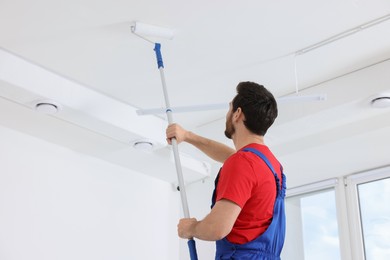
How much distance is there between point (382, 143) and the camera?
389 centimetres

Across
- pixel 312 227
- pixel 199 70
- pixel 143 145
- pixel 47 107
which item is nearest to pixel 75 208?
pixel 143 145

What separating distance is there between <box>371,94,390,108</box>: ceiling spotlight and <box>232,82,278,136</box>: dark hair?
1400 millimetres

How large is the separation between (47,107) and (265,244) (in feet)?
6.18

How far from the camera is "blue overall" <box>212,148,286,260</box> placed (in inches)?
82.4

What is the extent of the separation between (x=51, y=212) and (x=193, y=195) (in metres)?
1.35

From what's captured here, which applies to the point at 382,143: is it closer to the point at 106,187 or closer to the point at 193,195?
the point at 193,195

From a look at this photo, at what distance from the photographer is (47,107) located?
3480 millimetres

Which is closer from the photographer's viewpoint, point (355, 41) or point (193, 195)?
point (355, 41)

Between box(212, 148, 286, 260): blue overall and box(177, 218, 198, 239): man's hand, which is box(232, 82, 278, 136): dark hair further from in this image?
box(177, 218, 198, 239): man's hand

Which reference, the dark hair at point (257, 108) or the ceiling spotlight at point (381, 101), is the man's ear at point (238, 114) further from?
the ceiling spotlight at point (381, 101)

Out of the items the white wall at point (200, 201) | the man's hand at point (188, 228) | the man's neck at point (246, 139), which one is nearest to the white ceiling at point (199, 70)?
the white wall at point (200, 201)

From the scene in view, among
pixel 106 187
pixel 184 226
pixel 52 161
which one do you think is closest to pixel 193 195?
pixel 106 187

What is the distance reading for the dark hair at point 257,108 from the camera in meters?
2.28

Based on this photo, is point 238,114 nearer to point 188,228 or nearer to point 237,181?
point 237,181
